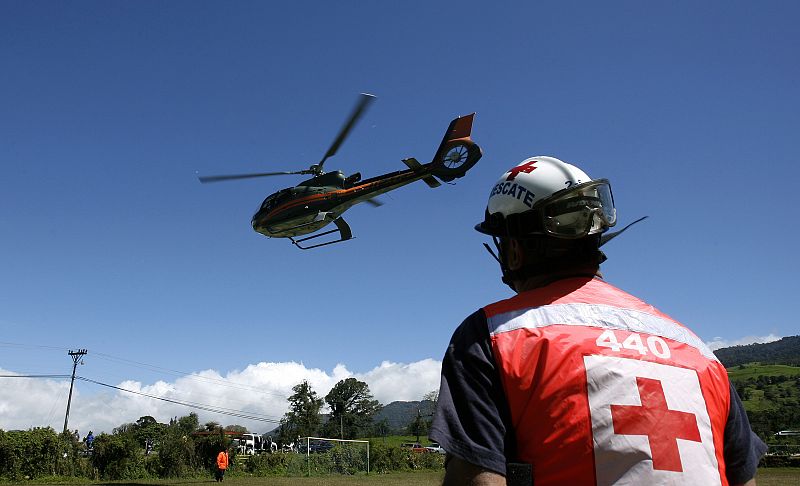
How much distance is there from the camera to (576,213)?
2.18m

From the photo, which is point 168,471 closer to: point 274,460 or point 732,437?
point 274,460

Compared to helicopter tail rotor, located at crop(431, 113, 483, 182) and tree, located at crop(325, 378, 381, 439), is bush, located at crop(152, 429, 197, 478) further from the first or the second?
tree, located at crop(325, 378, 381, 439)

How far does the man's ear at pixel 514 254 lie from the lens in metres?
2.19

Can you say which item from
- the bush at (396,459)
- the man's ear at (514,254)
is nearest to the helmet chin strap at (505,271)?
the man's ear at (514,254)

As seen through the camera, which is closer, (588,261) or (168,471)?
(588,261)

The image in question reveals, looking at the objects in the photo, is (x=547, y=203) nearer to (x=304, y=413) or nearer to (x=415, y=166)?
(x=415, y=166)

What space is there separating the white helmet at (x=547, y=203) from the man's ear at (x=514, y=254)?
1.3 inches

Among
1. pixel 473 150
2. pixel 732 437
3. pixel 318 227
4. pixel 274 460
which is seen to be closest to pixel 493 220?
pixel 732 437

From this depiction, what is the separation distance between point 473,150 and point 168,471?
27.1 m

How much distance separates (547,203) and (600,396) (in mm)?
681

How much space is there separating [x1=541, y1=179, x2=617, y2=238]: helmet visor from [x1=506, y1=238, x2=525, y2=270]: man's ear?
0.12 m

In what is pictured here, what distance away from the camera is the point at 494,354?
1.80 metres

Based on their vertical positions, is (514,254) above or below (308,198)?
below

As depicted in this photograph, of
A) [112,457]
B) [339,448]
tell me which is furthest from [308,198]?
[339,448]
